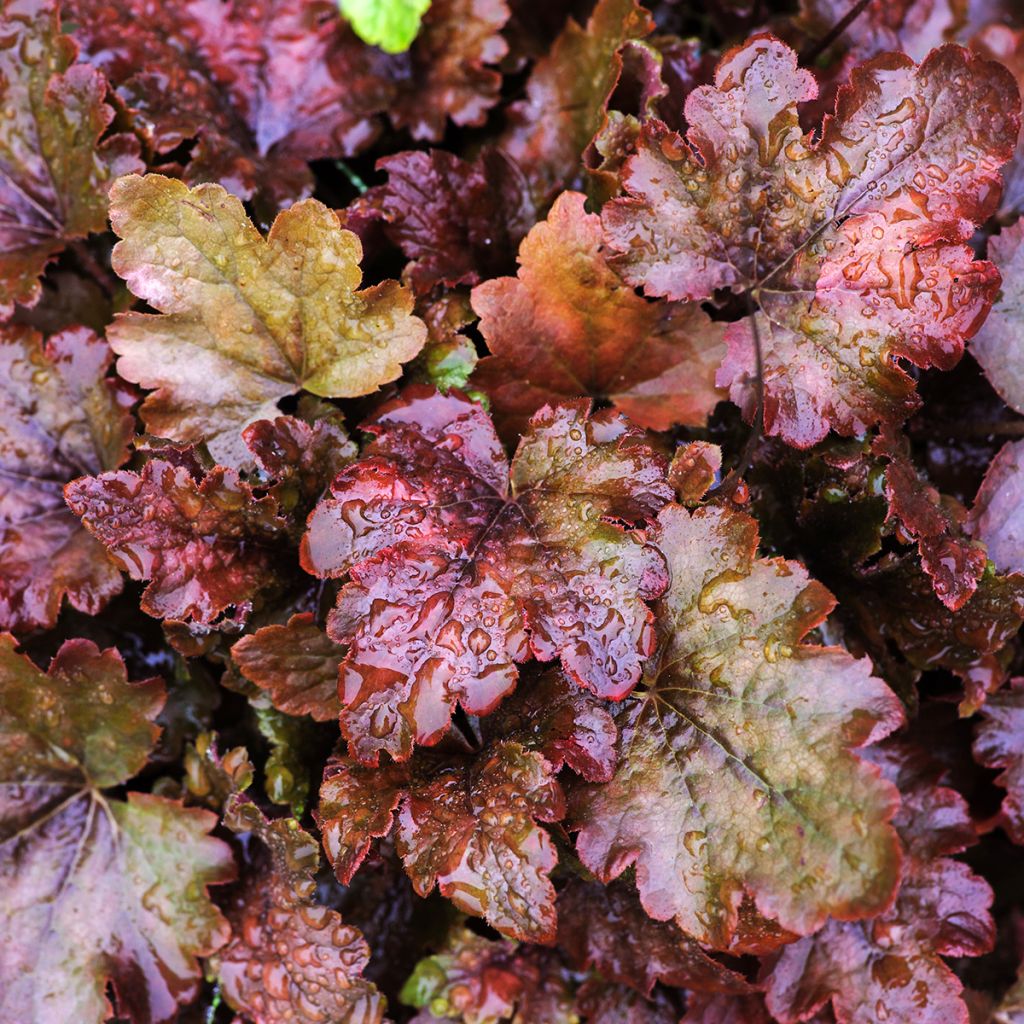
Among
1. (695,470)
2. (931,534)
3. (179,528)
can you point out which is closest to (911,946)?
(931,534)

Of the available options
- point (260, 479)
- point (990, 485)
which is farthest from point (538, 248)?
point (990, 485)

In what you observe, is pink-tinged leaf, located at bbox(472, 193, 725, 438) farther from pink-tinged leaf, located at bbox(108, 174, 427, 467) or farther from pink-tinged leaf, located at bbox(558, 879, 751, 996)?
pink-tinged leaf, located at bbox(558, 879, 751, 996)

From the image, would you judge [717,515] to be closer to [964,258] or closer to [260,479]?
[964,258]

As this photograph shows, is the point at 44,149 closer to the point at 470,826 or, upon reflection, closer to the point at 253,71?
the point at 253,71

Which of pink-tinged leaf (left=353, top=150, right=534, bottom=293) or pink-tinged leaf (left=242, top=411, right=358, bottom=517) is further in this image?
pink-tinged leaf (left=353, top=150, right=534, bottom=293)

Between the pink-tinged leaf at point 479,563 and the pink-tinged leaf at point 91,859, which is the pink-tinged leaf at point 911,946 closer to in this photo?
the pink-tinged leaf at point 479,563

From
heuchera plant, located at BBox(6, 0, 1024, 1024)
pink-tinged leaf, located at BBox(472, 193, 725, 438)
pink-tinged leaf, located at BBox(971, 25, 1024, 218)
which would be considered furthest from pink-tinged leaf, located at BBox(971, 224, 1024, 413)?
pink-tinged leaf, located at BBox(472, 193, 725, 438)
